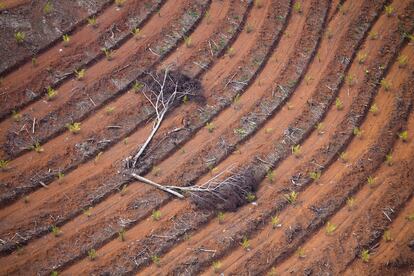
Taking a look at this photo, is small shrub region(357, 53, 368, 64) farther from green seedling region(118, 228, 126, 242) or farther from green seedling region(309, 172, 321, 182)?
green seedling region(118, 228, 126, 242)

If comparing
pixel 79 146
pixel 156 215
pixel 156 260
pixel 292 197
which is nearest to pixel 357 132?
pixel 292 197

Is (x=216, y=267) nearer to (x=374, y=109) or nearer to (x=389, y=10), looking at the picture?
(x=374, y=109)

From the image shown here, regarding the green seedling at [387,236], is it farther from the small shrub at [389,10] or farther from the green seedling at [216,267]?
the small shrub at [389,10]

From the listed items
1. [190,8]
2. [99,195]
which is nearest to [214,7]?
[190,8]

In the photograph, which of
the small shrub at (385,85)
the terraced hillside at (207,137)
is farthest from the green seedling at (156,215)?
the small shrub at (385,85)

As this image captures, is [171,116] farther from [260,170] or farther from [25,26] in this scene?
[25,26]
